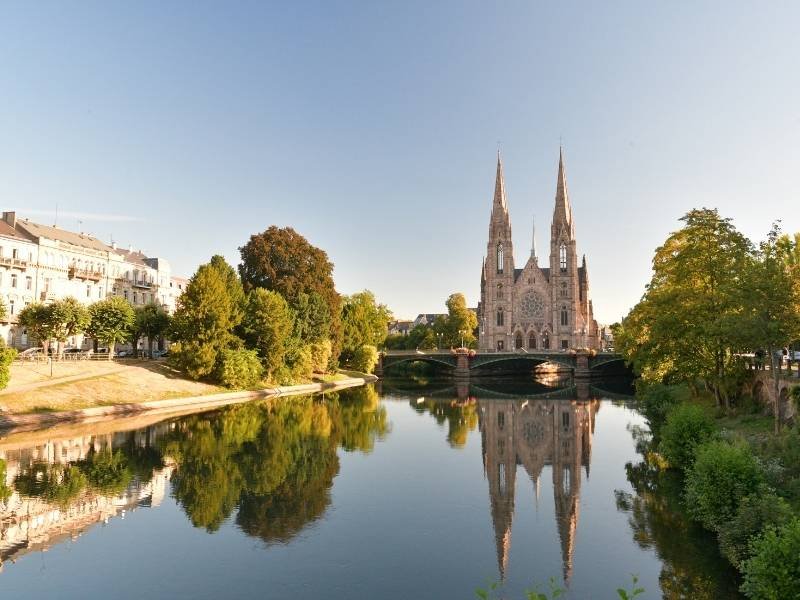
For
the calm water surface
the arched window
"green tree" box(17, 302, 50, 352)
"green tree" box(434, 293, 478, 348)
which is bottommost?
the calm water surface

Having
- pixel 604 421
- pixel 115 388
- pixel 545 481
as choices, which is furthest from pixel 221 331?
pixel 545 481

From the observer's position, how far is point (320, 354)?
74625 millimetres

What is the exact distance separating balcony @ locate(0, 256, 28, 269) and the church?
95902mm

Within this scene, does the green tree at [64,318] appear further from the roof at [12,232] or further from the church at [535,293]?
the church at [535,293]

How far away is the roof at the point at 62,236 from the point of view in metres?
66.0

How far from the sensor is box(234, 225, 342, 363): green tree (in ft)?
240

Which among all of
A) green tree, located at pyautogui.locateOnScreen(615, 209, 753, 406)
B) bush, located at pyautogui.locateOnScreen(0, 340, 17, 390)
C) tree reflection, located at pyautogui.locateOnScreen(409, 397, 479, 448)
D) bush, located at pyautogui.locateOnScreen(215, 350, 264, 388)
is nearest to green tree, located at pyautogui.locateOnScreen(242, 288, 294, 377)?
bush, located at pyautogui.locateOnScreen(215, 350, 264, 388)

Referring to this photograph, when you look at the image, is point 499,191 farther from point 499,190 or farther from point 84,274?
point 84,274

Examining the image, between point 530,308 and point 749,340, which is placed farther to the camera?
point 530,308

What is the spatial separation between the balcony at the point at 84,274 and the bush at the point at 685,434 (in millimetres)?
62807

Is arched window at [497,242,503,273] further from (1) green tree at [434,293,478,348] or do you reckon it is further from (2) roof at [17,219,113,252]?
(2) roof at [17,219,113,252]

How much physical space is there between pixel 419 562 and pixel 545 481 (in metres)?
12.3

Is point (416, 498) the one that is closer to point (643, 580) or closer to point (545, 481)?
point (545, 481)

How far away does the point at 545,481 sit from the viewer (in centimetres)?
2931
